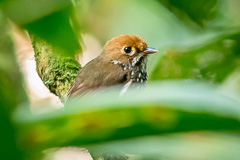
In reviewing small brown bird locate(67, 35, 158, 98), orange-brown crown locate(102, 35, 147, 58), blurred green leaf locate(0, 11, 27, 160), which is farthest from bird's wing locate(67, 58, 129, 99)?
blurred green leaf locate(0, 11, 27, 160)

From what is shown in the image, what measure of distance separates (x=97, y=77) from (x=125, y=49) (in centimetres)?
40

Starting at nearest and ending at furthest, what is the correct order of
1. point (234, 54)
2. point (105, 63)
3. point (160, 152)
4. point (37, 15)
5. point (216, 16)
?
point (160, 152)
point (37, 15)
point (234, 54)
point (216, 16)
point (105, 63)

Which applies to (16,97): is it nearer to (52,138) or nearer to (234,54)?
(52,138)

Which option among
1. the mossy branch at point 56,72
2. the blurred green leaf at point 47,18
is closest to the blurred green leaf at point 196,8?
the blurred green leaf at point 47,18

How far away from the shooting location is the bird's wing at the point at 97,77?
284 cm

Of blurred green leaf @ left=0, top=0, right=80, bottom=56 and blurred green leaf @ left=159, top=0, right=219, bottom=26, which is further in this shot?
blurred green leaf @ left=159, top=0, right=219, bottom=26

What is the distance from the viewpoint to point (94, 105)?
1.59 feet

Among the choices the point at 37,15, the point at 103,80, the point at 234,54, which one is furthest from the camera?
the point at 103,80

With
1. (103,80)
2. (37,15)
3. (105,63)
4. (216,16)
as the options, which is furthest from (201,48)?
(105,63)

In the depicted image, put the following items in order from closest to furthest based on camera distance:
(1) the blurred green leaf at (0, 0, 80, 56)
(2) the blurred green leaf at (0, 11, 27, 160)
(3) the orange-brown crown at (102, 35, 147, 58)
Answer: (2) the blurred green leaf at (0, 11, 27, 160) → (1) the blurred green leaf at (0, 0, 80, 56) → (3) the orange-brown crown at (102, 35, 147, 58)

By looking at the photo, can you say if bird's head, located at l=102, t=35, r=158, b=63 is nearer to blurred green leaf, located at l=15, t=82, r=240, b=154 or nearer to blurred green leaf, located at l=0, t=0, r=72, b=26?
blurred green leaf, located at l=0, t=0, r=72, b=26

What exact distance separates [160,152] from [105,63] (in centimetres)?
264

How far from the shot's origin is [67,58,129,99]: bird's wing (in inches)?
112

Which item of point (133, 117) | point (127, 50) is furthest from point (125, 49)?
point (133, 117)
